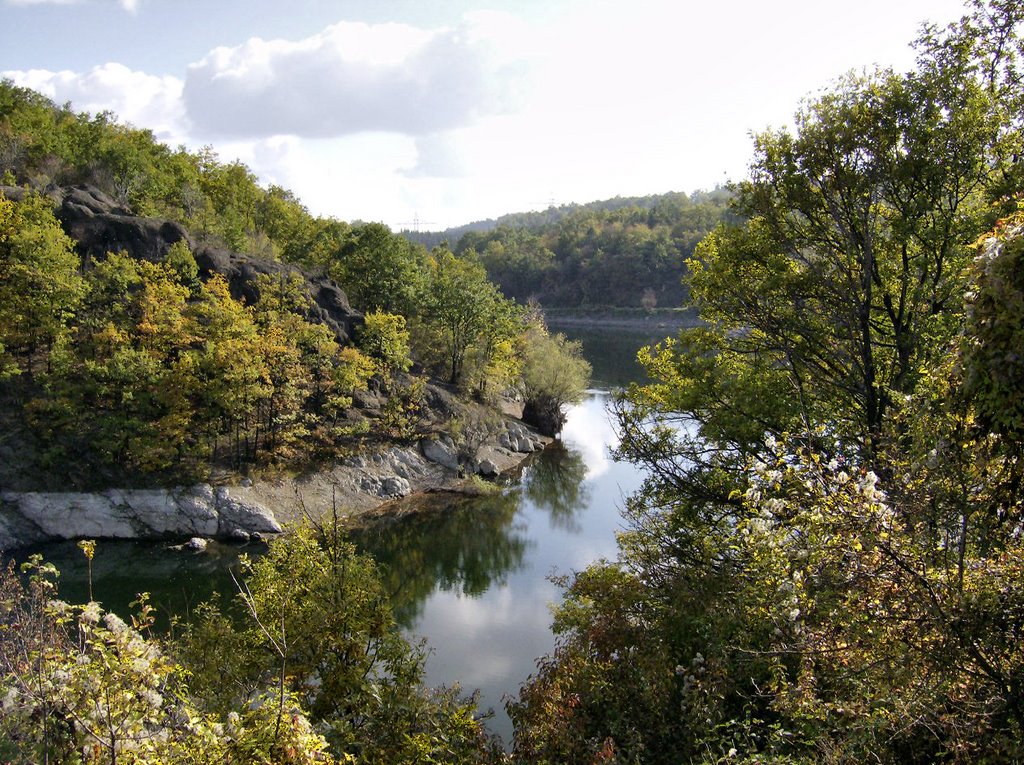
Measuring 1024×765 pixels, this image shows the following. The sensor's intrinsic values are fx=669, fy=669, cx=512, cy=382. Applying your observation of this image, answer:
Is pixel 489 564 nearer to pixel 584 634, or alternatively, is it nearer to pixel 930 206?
pixel 584 634

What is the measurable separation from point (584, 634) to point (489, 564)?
16580mm

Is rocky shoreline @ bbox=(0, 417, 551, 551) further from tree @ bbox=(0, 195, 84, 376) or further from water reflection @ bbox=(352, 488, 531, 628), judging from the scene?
tree @ bbox=(0, 195, 84, 376)

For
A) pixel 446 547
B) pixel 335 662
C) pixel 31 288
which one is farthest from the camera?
pixel 31 288

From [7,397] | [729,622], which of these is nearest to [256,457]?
[7,397]

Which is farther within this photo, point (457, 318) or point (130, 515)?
point (457, 318)

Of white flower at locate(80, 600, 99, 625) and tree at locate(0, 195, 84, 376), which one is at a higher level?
tree at locate(0, 195, 84, 376)

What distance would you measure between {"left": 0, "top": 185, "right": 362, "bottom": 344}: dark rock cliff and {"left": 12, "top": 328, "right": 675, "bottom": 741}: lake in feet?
48.8

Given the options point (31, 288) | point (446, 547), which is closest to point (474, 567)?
point (446, 547)

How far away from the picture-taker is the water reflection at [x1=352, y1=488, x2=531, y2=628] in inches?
1013

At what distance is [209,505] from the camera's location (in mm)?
29422

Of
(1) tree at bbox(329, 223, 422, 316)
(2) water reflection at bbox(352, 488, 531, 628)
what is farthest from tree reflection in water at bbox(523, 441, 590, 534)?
(1) tree at bbox(329, 223, 422, 316)

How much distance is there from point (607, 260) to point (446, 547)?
112m

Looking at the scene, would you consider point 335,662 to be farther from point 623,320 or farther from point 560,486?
point 623,320

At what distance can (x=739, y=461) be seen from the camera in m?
12.3
